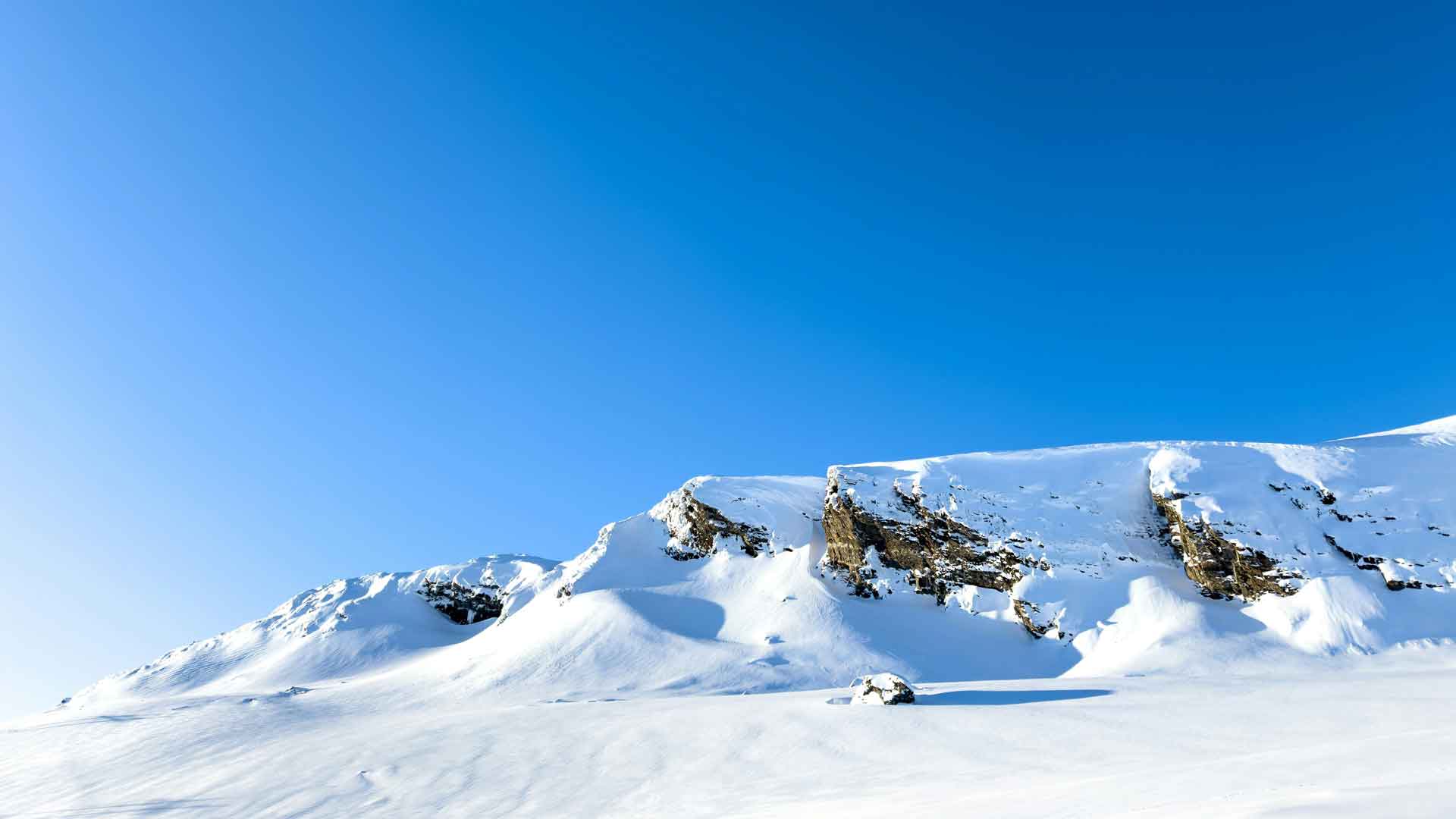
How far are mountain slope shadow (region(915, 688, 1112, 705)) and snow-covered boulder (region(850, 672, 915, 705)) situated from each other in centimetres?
39

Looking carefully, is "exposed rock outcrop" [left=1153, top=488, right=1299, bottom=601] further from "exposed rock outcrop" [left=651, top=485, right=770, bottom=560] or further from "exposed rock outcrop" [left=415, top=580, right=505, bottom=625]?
"exposed rock outcrop" [left=415, top=580, right=505, bottom=625]

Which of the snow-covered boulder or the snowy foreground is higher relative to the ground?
the snow-covered boulder

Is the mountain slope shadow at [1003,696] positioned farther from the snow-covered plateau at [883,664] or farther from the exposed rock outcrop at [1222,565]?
the exposed rock outcrop at [1222,565]

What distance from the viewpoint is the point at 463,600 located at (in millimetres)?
51500

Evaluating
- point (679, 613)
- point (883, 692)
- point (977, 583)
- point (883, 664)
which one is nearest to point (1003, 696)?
point (883, 692)

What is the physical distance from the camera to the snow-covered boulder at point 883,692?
63.0ft

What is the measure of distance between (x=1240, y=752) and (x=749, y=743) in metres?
8.88

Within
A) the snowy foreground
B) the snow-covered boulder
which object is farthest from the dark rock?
the snow-covered boulder

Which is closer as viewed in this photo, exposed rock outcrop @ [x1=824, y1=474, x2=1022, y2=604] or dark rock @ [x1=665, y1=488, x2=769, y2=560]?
exposed rock outcrop @ [x1=824, y1=474, x2=1022, y2=604]

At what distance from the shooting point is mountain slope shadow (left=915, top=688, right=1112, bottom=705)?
61.6ft

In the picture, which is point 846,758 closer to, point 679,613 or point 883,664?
point 883,664

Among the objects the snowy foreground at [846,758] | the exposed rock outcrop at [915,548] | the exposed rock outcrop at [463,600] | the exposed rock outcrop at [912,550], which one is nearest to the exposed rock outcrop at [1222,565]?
the snowy foreground at [846,758]

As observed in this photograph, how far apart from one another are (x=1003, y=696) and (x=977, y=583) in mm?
16551

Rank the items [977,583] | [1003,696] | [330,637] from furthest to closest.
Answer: [330,637] → [977,583] → [1003,696]
